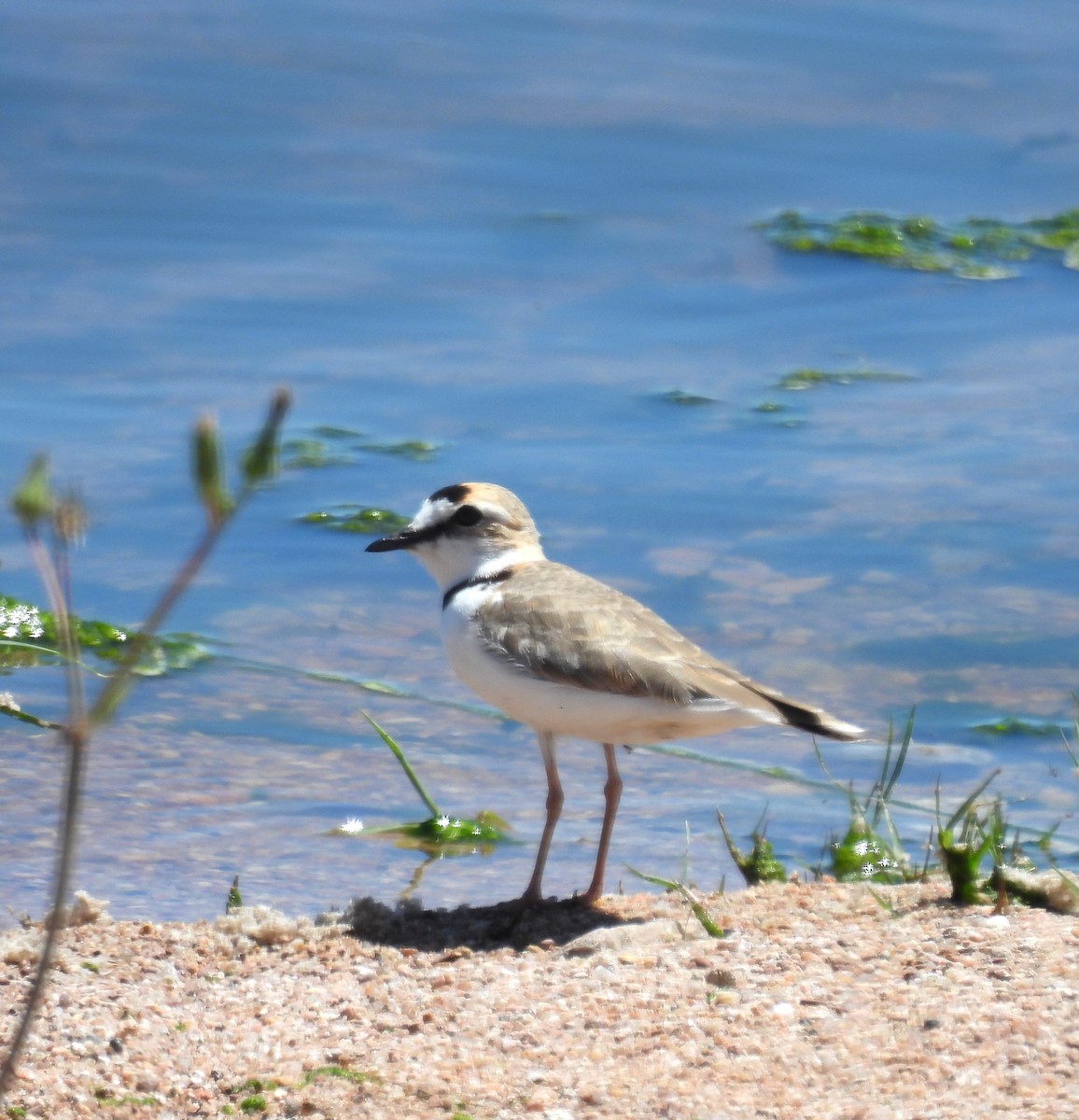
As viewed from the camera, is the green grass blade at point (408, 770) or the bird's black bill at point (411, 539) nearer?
the green grass blade at point (408, 770)

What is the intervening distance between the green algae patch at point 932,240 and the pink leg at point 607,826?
20.5ft

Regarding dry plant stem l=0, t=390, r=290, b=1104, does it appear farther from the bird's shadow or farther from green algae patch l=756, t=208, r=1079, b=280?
green algae patch l=756, t=208, r=1079, b=280

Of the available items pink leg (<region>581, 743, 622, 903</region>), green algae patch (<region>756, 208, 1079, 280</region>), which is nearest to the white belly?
pink leg (<region>581, 743, 622, 903</region>)

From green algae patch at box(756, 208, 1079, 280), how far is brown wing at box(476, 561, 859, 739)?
6.28m

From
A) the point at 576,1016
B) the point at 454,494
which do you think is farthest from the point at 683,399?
the point at 576,1016

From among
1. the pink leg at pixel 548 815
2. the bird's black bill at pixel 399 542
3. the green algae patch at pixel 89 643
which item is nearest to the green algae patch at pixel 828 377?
the green algae patch at pixel 89 643

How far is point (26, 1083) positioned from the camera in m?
3.19

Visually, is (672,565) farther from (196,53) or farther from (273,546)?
(196,53)

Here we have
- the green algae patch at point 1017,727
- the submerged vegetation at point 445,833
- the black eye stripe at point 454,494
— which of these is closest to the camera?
the black eye stripe at point 454,494

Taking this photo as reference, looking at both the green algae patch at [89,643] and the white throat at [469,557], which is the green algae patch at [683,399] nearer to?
the green algae patch at [89,643]

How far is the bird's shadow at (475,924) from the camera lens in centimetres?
423

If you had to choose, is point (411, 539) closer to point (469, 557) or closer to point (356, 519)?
point (469, 557)


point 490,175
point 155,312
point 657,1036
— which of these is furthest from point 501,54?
point 657,1036

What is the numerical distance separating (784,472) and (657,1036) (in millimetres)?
5206
